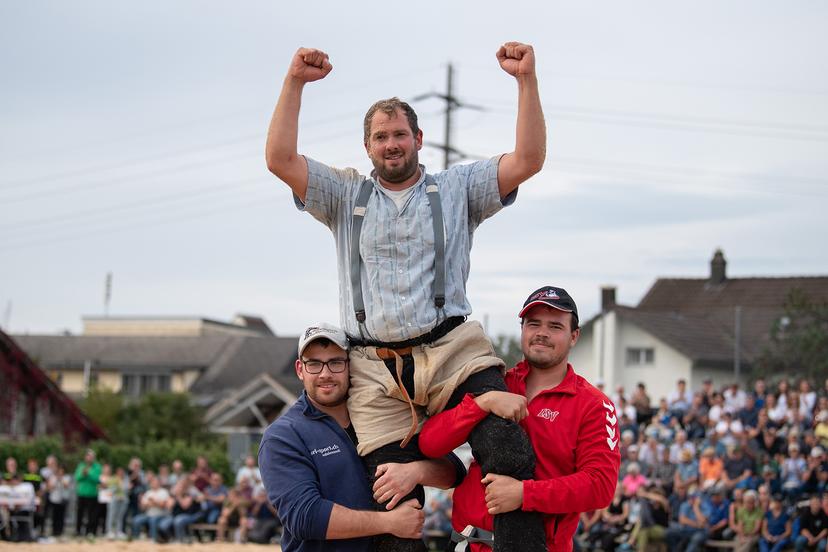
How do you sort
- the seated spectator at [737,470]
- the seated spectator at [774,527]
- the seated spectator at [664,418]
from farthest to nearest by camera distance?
the seated spectator at [664,418] → the seated spectator at [737,470] → the seated spectator at [774,527]

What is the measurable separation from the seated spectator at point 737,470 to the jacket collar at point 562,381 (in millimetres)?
11891

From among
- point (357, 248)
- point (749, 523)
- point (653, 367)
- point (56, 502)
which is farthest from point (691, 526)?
point (653, 367)

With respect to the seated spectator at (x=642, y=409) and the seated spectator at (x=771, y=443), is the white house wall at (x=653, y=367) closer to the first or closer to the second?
the seated spectator at (x=642, y=409)

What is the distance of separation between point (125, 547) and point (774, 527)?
907cm

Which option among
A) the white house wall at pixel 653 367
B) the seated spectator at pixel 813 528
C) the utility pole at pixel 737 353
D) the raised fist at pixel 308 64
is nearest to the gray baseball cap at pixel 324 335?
the raised fist at pixel 308 64

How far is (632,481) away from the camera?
16.4 meters

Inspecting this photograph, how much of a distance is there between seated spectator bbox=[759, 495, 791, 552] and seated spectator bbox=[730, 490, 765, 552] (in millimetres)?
123

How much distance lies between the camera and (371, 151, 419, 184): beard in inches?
174

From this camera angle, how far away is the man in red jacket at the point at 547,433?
13.7 ft

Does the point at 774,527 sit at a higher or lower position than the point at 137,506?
higher

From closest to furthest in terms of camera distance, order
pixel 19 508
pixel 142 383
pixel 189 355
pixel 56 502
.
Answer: pixel 19 508, pixel 56 502, pixel 142 383, pixel 189 355

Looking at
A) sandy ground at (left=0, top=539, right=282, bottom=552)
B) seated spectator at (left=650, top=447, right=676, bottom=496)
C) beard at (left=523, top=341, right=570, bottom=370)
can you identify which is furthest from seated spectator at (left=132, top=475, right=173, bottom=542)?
beard at (left=523, top=341, right=570, bottom=370)

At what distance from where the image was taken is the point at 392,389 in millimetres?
4383

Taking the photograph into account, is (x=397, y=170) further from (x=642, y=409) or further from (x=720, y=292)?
(x=720, y=292)
